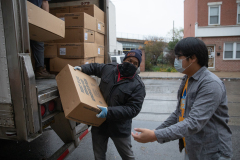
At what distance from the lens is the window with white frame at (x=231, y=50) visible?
16391 mm

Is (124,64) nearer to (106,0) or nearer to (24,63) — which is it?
(24,63)

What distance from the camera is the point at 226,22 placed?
648 inches

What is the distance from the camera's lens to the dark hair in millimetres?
1620

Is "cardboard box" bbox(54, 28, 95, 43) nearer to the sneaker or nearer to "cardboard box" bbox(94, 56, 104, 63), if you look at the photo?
"cardboard box" bbox(94, 56, 104, 63)

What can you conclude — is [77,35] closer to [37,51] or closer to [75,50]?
[75,50]

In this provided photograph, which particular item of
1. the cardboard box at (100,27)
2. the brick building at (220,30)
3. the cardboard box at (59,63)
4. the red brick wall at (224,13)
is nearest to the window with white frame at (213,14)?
the brick building at (220,30)

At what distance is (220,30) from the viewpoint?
54.0 ft

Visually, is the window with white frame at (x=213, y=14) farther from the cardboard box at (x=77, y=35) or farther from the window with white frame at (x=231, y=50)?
the cardboard box at (x=77, y=35)

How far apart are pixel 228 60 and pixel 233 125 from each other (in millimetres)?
13376

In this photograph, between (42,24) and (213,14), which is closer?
(42,24)

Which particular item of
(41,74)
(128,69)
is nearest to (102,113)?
(128,69)

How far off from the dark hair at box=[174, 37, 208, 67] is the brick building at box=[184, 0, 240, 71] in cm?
1642

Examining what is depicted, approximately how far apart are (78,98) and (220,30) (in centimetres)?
1731

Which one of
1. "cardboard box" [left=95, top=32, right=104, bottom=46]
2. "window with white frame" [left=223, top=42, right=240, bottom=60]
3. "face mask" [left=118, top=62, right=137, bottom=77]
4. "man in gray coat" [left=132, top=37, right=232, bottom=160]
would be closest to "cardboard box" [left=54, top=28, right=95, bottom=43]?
"cardboard box" [left=95, top=32, right=104, bottom=46]
